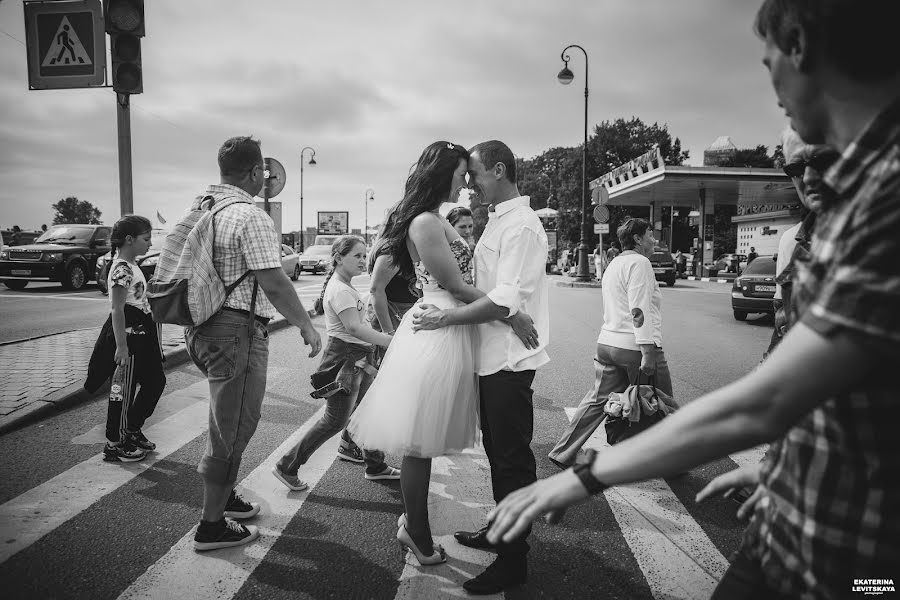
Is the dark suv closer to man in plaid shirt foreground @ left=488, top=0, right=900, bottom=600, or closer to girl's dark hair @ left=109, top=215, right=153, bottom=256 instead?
girl's dark hair @ left=109, top=215, right=153, bottom=256

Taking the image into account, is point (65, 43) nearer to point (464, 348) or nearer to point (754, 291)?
point (464, 348)

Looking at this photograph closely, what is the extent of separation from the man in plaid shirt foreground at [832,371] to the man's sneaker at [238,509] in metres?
2.61

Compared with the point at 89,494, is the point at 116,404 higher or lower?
higher

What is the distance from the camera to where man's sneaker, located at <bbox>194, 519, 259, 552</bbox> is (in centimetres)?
286

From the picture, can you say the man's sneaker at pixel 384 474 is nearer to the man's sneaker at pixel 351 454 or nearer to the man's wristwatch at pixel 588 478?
the man's sneaker at pixel 351 454

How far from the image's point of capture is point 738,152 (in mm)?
72500

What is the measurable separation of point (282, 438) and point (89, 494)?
146cm

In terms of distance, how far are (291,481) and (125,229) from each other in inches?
90.8

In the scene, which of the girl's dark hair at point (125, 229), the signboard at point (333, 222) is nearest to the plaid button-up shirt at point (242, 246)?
the girl's dark hair at point (125, 229)

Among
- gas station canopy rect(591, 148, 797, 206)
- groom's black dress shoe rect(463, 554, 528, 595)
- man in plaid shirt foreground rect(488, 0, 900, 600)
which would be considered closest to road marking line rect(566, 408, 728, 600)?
groom's black dress shoe rect(463, 554, 528, 595)

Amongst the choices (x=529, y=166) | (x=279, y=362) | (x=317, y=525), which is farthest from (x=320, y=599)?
(x=529, y=166)

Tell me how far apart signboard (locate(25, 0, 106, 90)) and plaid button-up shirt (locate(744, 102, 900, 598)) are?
6.59 meters

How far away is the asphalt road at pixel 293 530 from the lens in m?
2.57

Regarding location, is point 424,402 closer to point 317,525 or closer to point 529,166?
point 317,525
